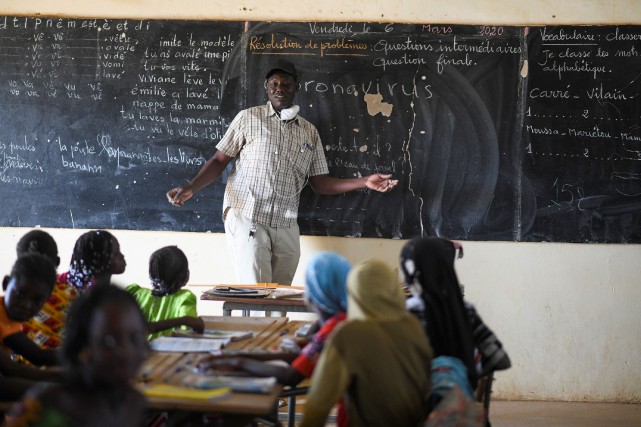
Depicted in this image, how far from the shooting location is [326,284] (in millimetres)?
2832

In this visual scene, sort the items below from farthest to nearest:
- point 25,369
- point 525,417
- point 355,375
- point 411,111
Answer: point 411,111
point 525,417
point 25,369
point 355,375

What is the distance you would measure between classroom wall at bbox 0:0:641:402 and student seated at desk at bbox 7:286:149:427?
12.1 ft

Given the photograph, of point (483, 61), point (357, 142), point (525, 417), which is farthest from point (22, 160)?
point (525, 417)

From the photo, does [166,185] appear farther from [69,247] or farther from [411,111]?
[411,111]

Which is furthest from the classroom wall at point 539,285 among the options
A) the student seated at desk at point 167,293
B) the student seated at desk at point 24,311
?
the student seated at desk at point 24,311

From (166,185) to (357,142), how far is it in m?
1.29

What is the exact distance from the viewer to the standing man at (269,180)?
537 centimetres

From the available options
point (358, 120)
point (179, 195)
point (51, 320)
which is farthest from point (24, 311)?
point (358, 120)

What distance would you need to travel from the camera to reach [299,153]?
5.46 metres

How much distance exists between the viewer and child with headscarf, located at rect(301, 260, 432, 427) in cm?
237

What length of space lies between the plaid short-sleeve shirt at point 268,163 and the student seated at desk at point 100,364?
3405 mm

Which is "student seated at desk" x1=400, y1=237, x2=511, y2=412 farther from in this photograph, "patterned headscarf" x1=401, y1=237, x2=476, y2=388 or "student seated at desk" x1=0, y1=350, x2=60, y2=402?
"student seated at desk" x1=0, y1=350, x2=60, y2=402

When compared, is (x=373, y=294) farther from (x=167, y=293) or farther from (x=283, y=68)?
(x=283, y=68)

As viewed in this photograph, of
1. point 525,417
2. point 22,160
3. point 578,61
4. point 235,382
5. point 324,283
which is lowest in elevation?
point 525,417
